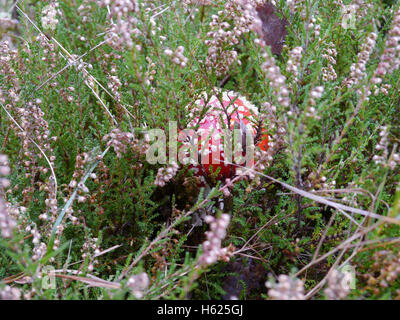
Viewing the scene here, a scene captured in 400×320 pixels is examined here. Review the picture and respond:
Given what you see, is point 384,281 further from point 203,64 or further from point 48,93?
point 48,93

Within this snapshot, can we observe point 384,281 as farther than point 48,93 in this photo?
No

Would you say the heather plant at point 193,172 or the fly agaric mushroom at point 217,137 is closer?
the heather plant at point 193,172

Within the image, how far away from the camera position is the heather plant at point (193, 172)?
4.25 feet

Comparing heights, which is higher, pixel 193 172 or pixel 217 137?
pixel 217 137

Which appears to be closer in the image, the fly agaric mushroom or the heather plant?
the heather plant

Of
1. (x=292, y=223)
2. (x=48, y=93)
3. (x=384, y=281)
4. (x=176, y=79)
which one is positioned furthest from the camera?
(x=48, y=93)

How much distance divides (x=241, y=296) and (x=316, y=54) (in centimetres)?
111

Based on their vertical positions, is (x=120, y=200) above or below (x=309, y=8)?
below

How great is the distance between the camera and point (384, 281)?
116 cm

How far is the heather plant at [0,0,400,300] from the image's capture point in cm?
130

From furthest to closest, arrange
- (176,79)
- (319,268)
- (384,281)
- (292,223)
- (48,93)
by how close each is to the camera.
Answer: (48,93)
(292,223)
(319,268)
(176,79)
(384,281)

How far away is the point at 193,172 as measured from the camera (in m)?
A: 1.86
